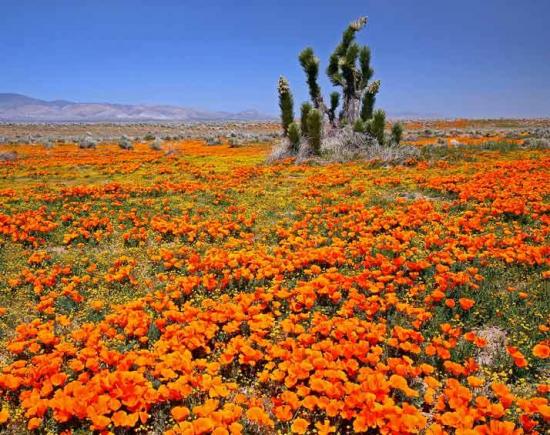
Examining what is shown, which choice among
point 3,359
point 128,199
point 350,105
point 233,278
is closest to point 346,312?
point 233,278

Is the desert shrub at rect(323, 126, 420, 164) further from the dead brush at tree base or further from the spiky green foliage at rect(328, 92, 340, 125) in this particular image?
the spiky green foliage at rect(328, 92, 340, 125)

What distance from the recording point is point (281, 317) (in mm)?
5883

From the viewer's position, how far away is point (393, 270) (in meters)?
6.44

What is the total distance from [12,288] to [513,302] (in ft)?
24.7

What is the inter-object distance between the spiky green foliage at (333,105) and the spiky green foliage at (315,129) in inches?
154

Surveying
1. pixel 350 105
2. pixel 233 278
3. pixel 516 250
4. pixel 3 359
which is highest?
pixel 350 105

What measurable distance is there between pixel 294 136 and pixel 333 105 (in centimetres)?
486

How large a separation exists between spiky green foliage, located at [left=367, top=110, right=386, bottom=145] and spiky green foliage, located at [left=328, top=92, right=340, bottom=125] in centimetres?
310

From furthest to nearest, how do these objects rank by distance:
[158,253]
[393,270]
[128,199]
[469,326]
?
1. [128,199]
2. [158,253]
3. [393,270]
4. [469,326]

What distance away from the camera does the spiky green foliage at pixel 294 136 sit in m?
24.0

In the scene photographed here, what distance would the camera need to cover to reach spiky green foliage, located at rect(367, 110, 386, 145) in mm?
24266

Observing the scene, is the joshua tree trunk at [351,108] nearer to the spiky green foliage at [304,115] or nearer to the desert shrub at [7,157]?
the spiky green foliage at [304,115]

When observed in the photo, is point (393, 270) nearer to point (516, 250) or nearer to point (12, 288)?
point (516, 250)

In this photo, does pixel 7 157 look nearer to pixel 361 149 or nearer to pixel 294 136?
pixel 294 136
